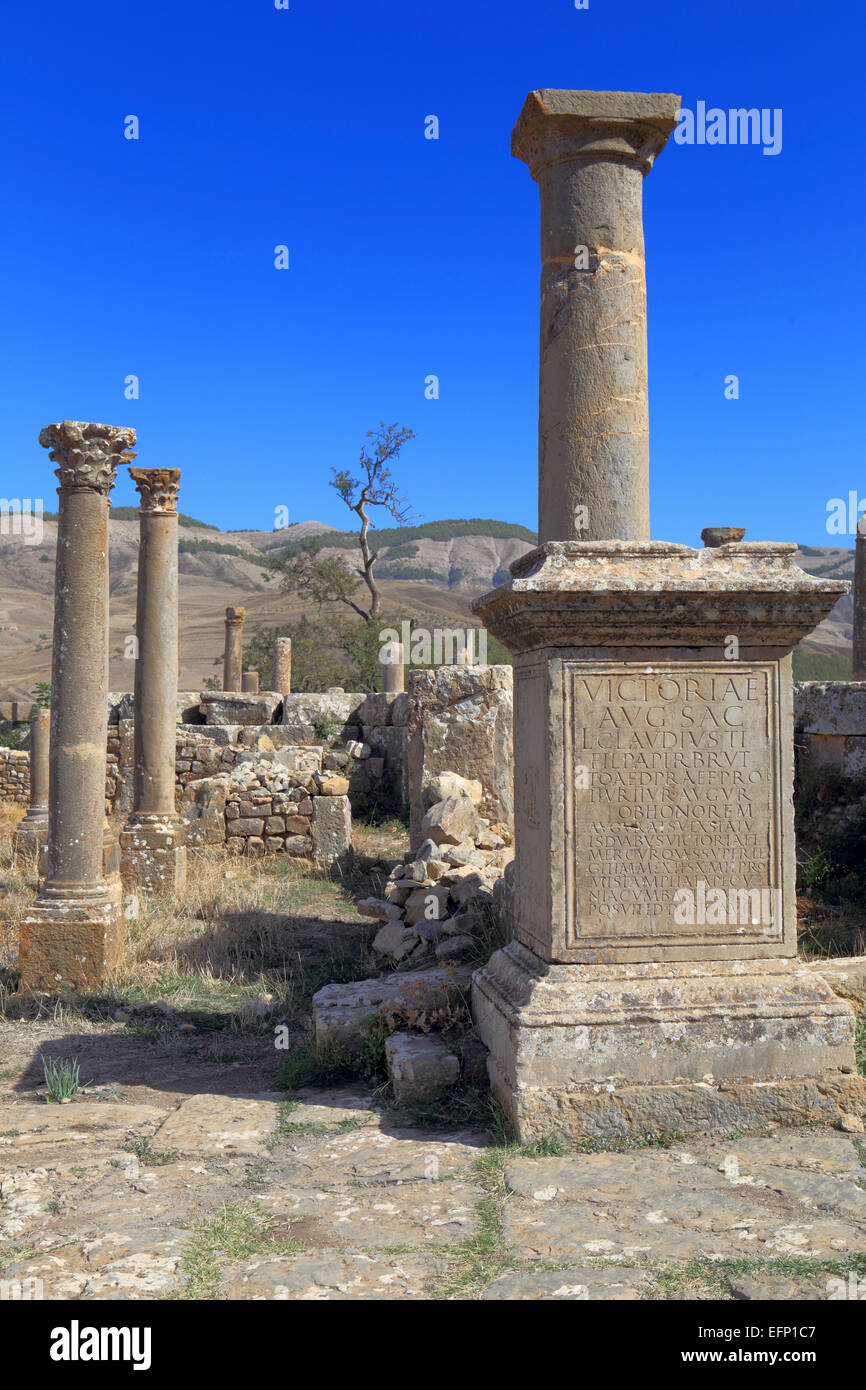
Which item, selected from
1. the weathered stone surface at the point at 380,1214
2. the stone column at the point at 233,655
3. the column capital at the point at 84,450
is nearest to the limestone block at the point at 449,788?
the column capital at the point at 84,450

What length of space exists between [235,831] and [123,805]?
260 cm

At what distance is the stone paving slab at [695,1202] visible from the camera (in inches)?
111

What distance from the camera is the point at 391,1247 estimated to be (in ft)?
9.38

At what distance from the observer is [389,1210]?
10.2 ft

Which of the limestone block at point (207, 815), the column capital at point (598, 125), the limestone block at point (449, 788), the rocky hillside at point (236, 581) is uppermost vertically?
the rocky hillside at point (236, 581)

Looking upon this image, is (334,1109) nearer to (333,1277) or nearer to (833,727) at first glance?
(333,1277)

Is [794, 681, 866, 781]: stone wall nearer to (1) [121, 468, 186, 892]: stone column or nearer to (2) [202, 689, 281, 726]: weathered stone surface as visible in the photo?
(1) [121, 468, 186, 892]: stone column

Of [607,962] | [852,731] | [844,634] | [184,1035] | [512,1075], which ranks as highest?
[844,634]

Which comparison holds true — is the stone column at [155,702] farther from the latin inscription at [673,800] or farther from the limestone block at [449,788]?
the latin inscription at [673,800]

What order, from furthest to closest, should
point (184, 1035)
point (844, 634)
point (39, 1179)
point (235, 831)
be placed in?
point (844, 634) → point (235, 831) → point (184, 1035) → point (39, 1179)

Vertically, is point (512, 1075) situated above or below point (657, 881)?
below

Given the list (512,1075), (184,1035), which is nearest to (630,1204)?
(512,1075)

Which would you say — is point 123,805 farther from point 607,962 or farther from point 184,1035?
point 607,962

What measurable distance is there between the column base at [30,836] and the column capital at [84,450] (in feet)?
16.2
